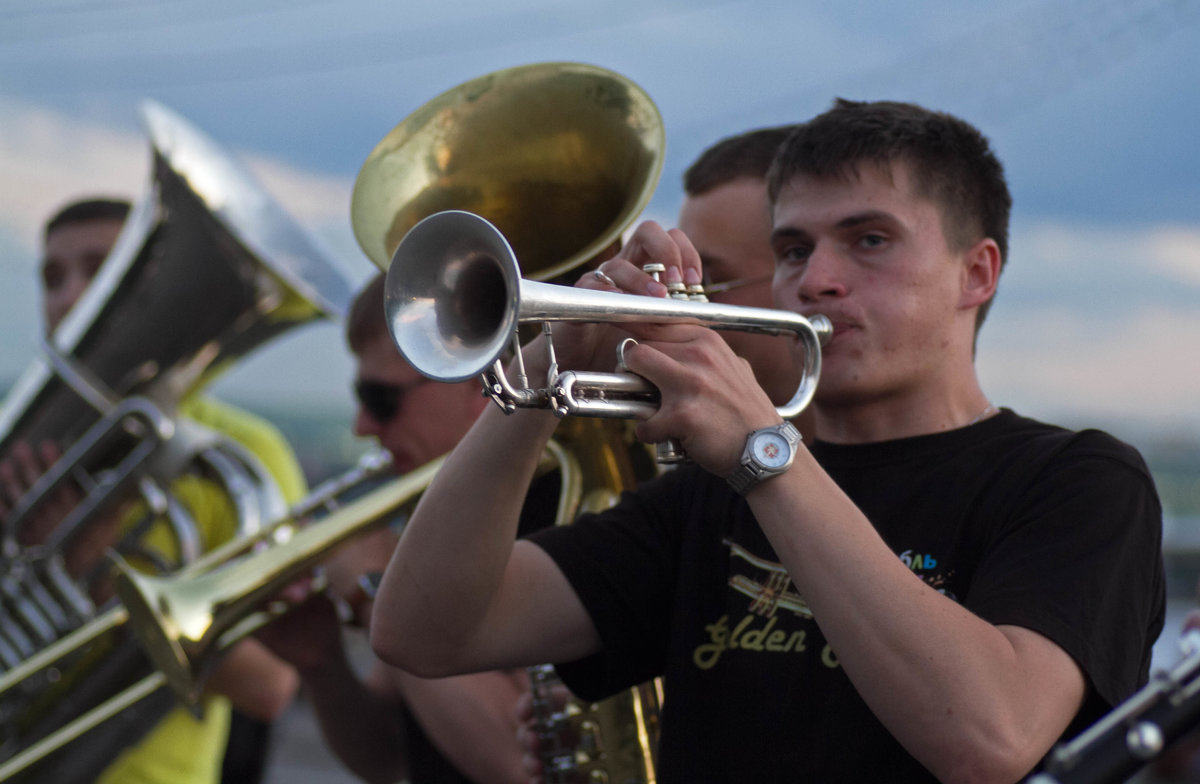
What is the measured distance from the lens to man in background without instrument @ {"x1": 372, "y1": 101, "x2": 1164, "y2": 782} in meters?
1.56

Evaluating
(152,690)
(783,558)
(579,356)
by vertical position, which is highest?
(579,356)

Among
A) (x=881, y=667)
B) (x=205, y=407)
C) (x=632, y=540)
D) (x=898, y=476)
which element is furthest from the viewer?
(x=205, y=407)

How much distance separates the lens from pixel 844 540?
1.58m

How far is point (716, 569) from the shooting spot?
79.7 inches

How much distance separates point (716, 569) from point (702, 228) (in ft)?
3.30

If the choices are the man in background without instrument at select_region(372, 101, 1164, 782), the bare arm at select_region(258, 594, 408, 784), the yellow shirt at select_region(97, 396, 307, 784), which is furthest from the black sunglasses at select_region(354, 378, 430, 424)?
the man in background without instrument at select_region(372, 101, 1164, 782)

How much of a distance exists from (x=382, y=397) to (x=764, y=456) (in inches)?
71.2

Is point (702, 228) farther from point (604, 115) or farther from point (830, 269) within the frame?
point (830, 269)

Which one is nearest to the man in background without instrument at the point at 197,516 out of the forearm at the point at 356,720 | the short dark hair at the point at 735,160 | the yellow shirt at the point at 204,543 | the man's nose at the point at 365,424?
the yellow shirt at the point at 204,543

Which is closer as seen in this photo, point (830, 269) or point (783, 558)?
point (783, 558)

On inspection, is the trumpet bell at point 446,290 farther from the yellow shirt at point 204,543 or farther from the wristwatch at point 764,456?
the yellow shirt at point 204,543

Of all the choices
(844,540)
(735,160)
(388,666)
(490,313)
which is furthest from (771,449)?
(388,666)

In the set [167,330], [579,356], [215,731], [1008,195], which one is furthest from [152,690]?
[1008,195]

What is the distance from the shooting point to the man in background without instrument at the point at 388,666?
2.73 metres
